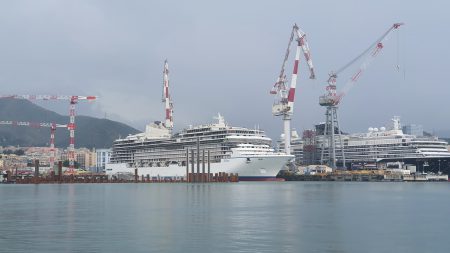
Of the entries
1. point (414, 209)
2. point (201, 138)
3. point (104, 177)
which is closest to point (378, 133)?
point (201, 138)

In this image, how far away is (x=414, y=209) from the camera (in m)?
50.2

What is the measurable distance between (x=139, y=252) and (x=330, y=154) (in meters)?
145

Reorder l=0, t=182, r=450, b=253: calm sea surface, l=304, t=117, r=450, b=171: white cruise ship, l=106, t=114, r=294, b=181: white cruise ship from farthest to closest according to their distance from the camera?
1. l=304, t=117, r=450, b=171: white cruise ship
2. l=106, t=114, r=294, b=181: white cruise ship
3. l=0, t=182, r=450, b=253: calm sea surface

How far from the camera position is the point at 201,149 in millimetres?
124188

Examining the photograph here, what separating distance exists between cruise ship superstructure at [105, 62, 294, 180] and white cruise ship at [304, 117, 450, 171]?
43329 mm

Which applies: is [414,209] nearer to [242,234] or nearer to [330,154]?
[242,234]

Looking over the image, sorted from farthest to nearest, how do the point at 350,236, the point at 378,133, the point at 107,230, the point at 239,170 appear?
the point at 378,133, the point at 239,170, the point at 107,230, the point at 350,236

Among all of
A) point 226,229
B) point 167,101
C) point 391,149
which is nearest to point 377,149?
point 391,149

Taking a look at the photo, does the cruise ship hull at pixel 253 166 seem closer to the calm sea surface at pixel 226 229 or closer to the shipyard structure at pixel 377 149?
the shipyard structure at pixel 377 149

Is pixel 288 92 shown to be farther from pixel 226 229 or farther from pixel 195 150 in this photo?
pixel 226 229

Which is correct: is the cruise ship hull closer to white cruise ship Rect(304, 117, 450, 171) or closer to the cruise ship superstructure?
the cruise ship superstructure

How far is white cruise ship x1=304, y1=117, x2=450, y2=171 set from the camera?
6063 inches

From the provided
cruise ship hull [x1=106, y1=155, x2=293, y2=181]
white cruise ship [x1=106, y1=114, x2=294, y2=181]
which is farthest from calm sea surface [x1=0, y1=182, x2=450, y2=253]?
white cruise ship [x1=106, y1=114, x2=294, y2=181]

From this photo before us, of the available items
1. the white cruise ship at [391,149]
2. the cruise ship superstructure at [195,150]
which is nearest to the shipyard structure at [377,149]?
the white cruise ship at [391,149]
